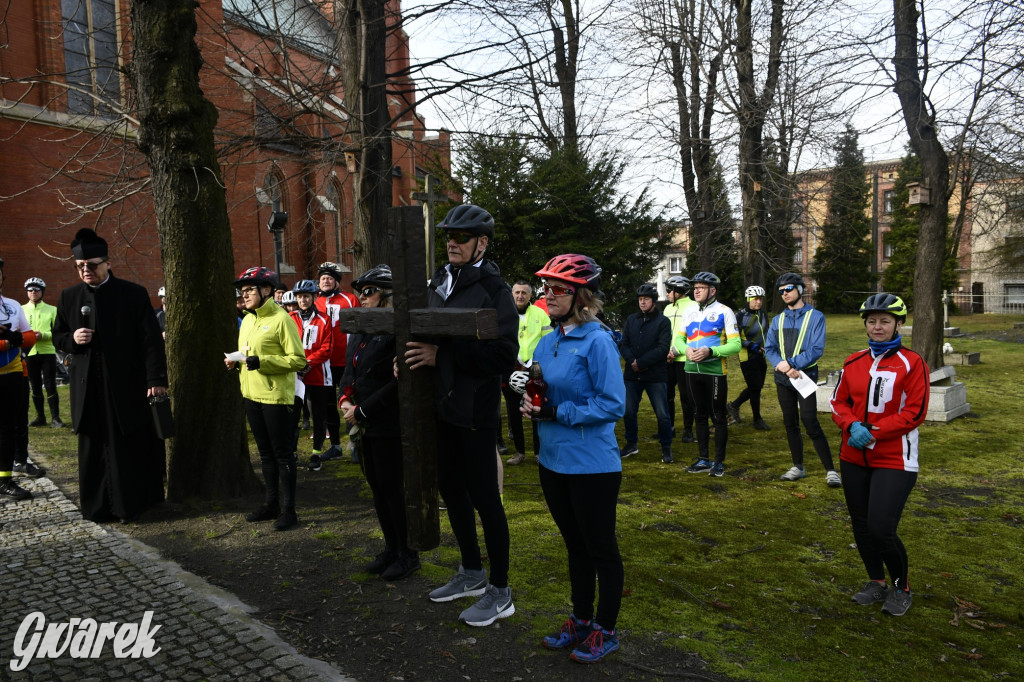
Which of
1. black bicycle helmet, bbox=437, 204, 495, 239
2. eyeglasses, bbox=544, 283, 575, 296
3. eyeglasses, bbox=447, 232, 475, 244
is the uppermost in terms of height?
black bicycle helmet, bbox=437, 204, 495, 239

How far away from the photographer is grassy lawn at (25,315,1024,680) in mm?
3812

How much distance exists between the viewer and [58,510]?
21.6 feet

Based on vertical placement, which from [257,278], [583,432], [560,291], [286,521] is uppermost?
[257,278]

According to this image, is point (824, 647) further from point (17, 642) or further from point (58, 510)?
point (58, 510)

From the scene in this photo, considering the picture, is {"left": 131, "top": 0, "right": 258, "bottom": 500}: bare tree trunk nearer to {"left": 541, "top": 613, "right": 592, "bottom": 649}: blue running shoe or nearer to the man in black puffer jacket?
{"left": 541, "top": 613, "right": 592, "bottom": 649}: blue running shoe

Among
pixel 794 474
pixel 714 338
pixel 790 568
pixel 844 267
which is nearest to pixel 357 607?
pixel 790 568

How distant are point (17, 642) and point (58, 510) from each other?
9.98 feet

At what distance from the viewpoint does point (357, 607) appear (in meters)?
4.36

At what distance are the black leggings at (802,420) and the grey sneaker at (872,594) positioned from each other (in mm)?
2562

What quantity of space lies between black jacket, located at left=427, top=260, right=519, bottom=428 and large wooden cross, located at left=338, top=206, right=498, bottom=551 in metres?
0.10

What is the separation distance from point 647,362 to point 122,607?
6.06m

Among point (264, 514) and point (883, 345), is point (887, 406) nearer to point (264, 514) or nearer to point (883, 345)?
point (883, 345)

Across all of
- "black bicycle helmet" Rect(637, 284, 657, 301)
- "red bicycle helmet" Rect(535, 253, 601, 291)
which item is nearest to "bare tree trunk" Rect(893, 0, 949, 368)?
"black bicycle helmet" Rect(637, 284, 657, 301)

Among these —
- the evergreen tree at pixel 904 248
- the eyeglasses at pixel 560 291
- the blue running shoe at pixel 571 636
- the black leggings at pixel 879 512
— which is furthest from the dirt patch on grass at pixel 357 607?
the evergreen tree at pixel 904 248
